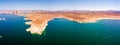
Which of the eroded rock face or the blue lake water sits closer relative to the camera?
the blue lake water

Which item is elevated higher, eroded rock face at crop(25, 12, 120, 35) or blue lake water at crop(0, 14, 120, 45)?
eroded rock face at crop(25, 12, 120, 35)

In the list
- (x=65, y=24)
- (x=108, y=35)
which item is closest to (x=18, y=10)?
(x=65, y=24)

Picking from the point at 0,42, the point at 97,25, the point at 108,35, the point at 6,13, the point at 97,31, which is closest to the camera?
the point at 0,42

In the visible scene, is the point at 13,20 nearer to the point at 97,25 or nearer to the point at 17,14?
the point at 17,14

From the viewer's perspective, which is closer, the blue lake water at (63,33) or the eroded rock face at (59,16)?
the blue lake water at (63,33)

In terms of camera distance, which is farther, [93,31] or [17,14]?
[17,14]

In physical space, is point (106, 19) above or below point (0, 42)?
above

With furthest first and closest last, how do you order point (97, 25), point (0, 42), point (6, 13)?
1. point (6, 13)
2. point (97, 25)
3. point (0, 42)

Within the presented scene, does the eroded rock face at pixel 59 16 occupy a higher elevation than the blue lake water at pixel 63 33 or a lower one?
higher
